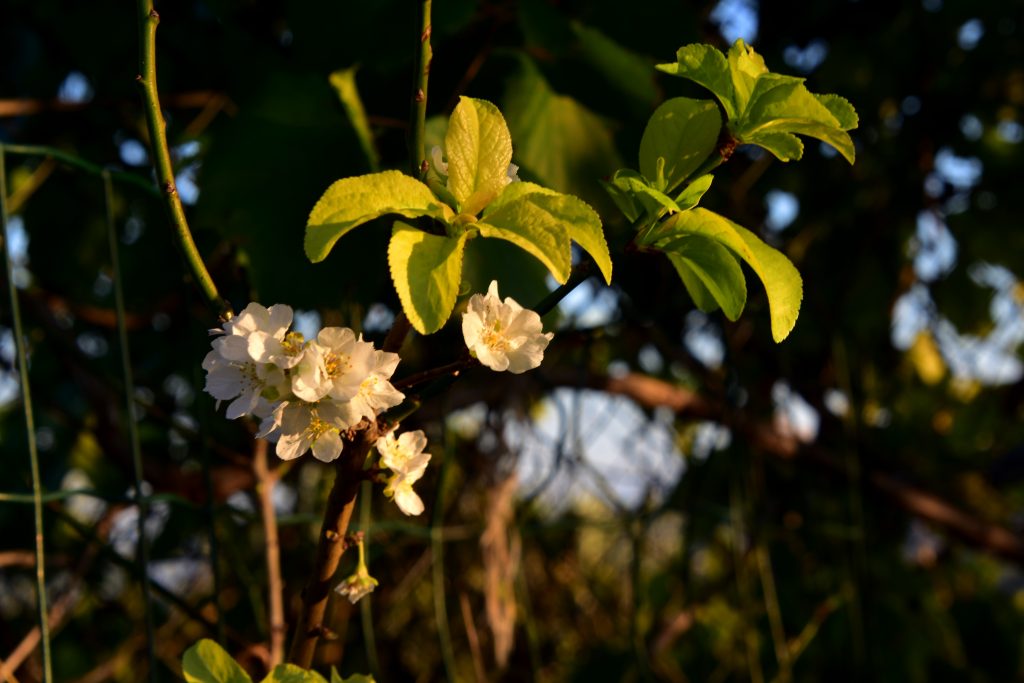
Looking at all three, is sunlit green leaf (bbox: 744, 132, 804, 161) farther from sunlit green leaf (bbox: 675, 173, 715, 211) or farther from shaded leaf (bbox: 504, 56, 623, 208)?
shaded leaf (bbox: 504, 56, 623, 208)

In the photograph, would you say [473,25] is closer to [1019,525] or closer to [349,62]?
[349,62]

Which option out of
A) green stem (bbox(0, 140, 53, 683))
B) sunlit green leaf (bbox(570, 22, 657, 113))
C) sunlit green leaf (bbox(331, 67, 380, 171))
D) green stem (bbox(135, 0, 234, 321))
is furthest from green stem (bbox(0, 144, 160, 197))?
sunlit green leaf (bbox(570, 22, 657, 113))

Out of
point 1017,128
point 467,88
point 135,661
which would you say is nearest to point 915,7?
point 1017,128

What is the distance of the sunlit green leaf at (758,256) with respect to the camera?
0.41m

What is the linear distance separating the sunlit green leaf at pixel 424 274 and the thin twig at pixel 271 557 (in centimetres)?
43

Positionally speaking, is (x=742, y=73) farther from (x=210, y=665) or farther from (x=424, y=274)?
(x=210, y=665)

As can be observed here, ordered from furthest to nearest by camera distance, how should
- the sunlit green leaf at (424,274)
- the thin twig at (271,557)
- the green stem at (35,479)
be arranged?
the thin twig at (271,557), the green stem at (35,479), the sunlit green leaf at (424,274)

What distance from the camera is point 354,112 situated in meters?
0.83

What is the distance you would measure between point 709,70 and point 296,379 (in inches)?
8.1

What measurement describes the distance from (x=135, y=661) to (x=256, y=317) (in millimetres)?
1575

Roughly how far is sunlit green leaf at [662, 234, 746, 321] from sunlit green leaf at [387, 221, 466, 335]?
92mm

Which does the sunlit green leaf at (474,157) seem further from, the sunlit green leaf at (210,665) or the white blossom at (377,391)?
the sunlit green leaf at (210,665)

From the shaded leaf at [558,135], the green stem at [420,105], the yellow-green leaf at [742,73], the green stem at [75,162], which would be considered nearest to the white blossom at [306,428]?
the green stem at [420,105]

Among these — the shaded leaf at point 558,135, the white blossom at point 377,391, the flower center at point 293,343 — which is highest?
the flower center at point 293,343
